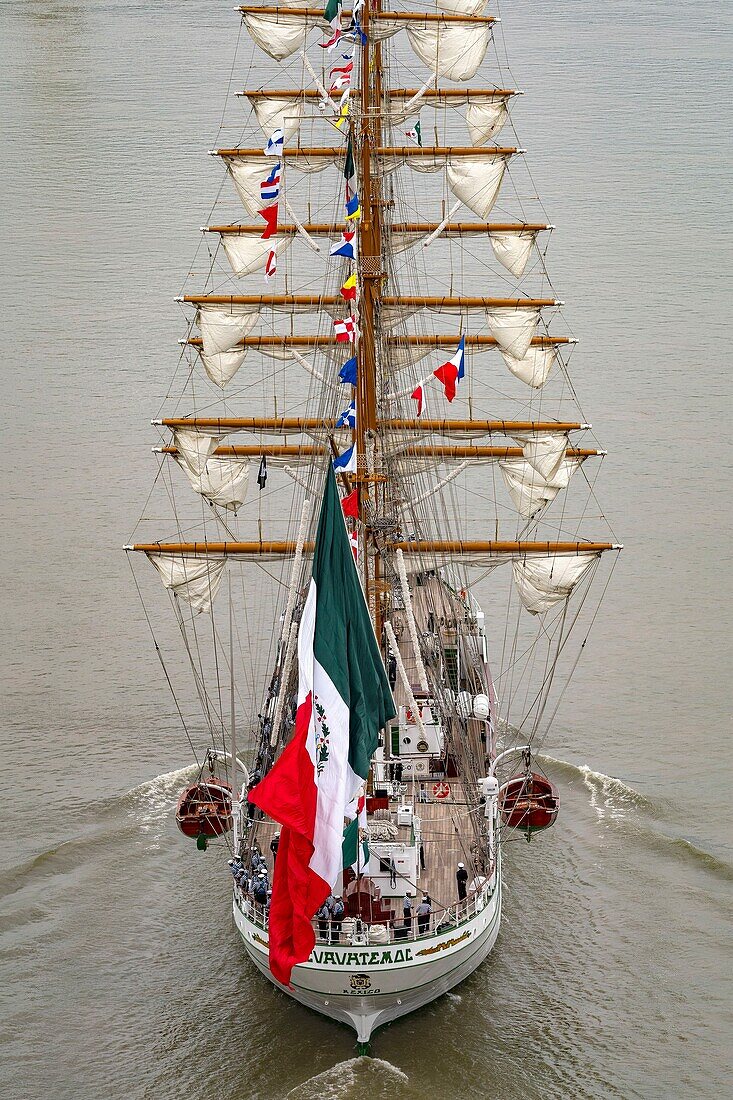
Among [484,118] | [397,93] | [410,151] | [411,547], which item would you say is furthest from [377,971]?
[397,93]

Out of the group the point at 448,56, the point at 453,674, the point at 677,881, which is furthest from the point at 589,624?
the point at 448,56

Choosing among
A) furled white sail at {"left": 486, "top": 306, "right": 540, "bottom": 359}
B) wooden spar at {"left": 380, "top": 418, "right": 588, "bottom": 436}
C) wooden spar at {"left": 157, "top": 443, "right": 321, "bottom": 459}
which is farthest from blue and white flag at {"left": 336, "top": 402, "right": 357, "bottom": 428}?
furled white sail at {"left": 486, "top": 306, "right": 540, "bottom": 359}

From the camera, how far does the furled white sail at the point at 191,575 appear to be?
90.6 ft

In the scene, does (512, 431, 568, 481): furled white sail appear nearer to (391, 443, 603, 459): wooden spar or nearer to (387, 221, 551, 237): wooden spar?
(391, 443, 603, 459): wooden spar

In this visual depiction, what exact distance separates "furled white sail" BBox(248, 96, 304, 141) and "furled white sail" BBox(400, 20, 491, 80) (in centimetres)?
282

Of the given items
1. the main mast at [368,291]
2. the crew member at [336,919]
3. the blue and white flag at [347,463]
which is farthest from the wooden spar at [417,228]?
the crew member at [336,919]

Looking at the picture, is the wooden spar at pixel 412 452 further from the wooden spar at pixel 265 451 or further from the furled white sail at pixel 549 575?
the furled white sail at pixel 549 575

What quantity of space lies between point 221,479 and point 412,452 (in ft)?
12.5

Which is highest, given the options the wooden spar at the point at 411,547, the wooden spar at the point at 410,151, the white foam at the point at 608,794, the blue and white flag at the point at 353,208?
the wooden spar at the point at 410,151

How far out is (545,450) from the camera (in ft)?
97.1

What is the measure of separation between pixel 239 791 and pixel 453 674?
18.6 ft

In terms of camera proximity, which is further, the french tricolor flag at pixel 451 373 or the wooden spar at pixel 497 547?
the wooden spar at pixel 497 547

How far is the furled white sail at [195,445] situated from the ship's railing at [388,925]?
9.63 metres

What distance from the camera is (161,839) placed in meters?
28.0
